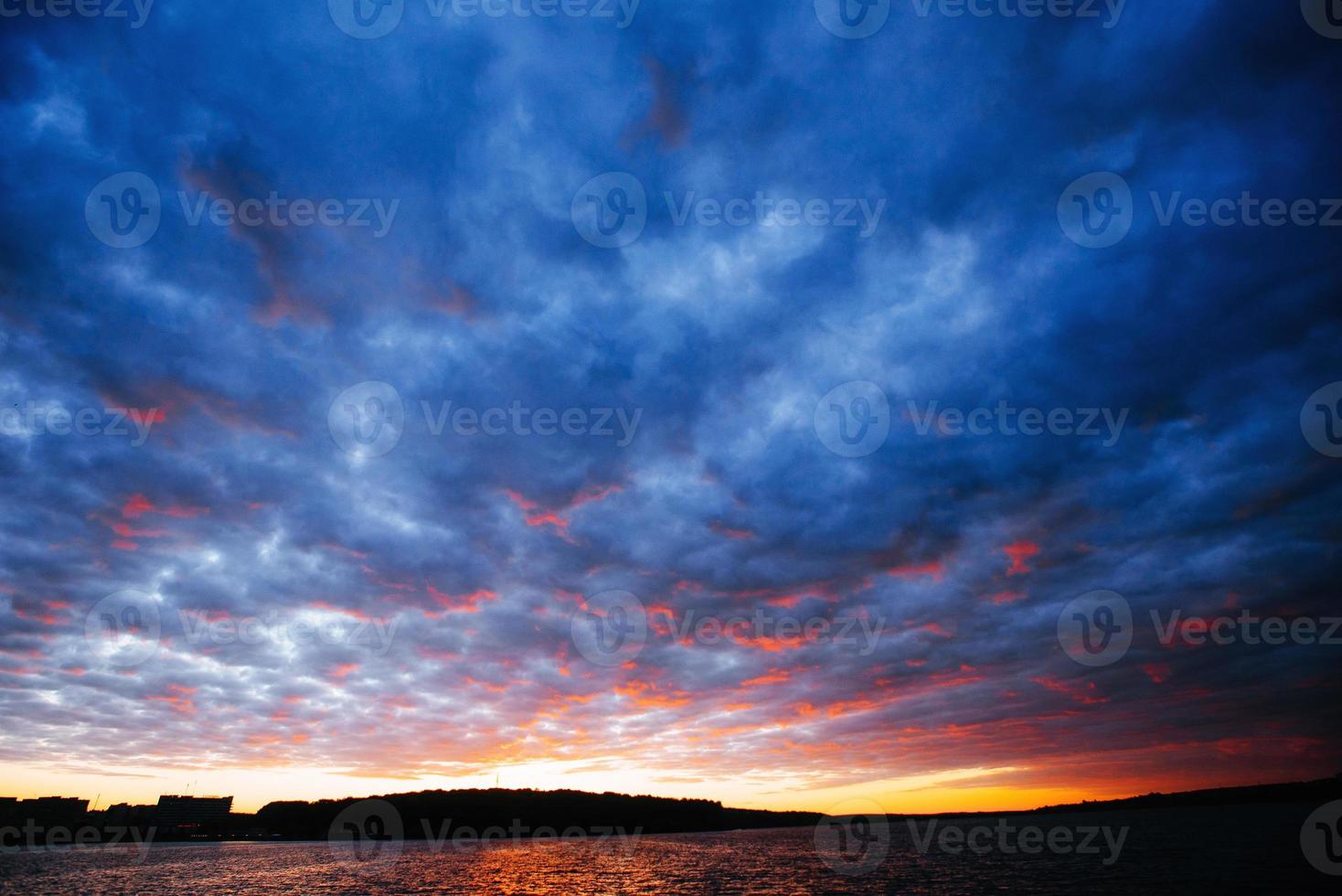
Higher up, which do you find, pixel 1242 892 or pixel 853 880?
pixel 1242 892

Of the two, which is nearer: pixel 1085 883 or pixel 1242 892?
pixel 1242 892

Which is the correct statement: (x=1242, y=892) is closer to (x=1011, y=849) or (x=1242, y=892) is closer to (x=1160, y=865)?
(x=1160, y=865)

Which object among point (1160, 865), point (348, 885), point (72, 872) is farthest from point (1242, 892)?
point (72, 872)

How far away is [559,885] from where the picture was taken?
95.8 m

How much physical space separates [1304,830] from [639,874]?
165604 millimetres

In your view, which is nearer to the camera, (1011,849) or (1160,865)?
(1160,865)

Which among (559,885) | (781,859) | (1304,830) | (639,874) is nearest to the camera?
(559,885)

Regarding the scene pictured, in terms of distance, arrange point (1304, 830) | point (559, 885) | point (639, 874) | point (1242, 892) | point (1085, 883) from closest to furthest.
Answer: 1. point (1242, 892)
2. point (1085, 883)
3. point (559, 885)
4. point (639, 874)
5. point (1304, 830)

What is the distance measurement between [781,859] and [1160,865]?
7148 centimetres

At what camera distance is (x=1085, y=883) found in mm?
78250

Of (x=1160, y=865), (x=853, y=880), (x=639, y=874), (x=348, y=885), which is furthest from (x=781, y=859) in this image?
(x=348, y=885)

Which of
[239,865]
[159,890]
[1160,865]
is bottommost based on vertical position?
[239,865]

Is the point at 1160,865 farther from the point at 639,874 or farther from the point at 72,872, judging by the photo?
the point at 72,872

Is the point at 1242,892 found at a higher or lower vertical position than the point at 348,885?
higher
